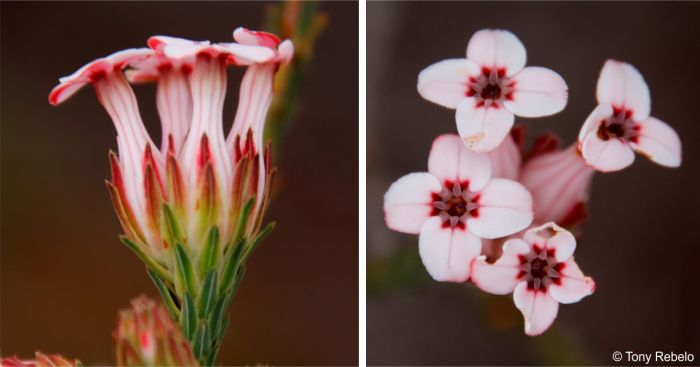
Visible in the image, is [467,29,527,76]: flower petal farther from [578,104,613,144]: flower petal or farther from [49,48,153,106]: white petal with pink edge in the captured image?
[49,48,153,106]: white petal with pink edge

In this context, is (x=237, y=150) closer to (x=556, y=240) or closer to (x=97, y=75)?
(x=97, y=75)

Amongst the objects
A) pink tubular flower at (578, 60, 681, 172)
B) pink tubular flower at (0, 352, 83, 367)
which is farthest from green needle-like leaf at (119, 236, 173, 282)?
pink tubular flower at (578, 60, 681, 172)

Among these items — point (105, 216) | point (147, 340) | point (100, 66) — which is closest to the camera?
point (147, 340)

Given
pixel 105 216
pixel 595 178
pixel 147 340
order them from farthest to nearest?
pixel 595 178, pixel 105 216, pixel 147 340

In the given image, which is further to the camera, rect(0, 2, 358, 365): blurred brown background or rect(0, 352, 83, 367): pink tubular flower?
rect(0, 2, 358, 365): blurred brown background

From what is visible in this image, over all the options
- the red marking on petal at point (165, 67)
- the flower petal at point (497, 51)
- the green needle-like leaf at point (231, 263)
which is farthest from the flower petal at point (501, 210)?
the red marking on petal at point (165, 67)

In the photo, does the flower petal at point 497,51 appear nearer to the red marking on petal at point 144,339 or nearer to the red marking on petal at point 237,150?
the red marking on petal at point 237,150

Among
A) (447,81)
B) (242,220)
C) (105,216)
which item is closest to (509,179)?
(447,81)
